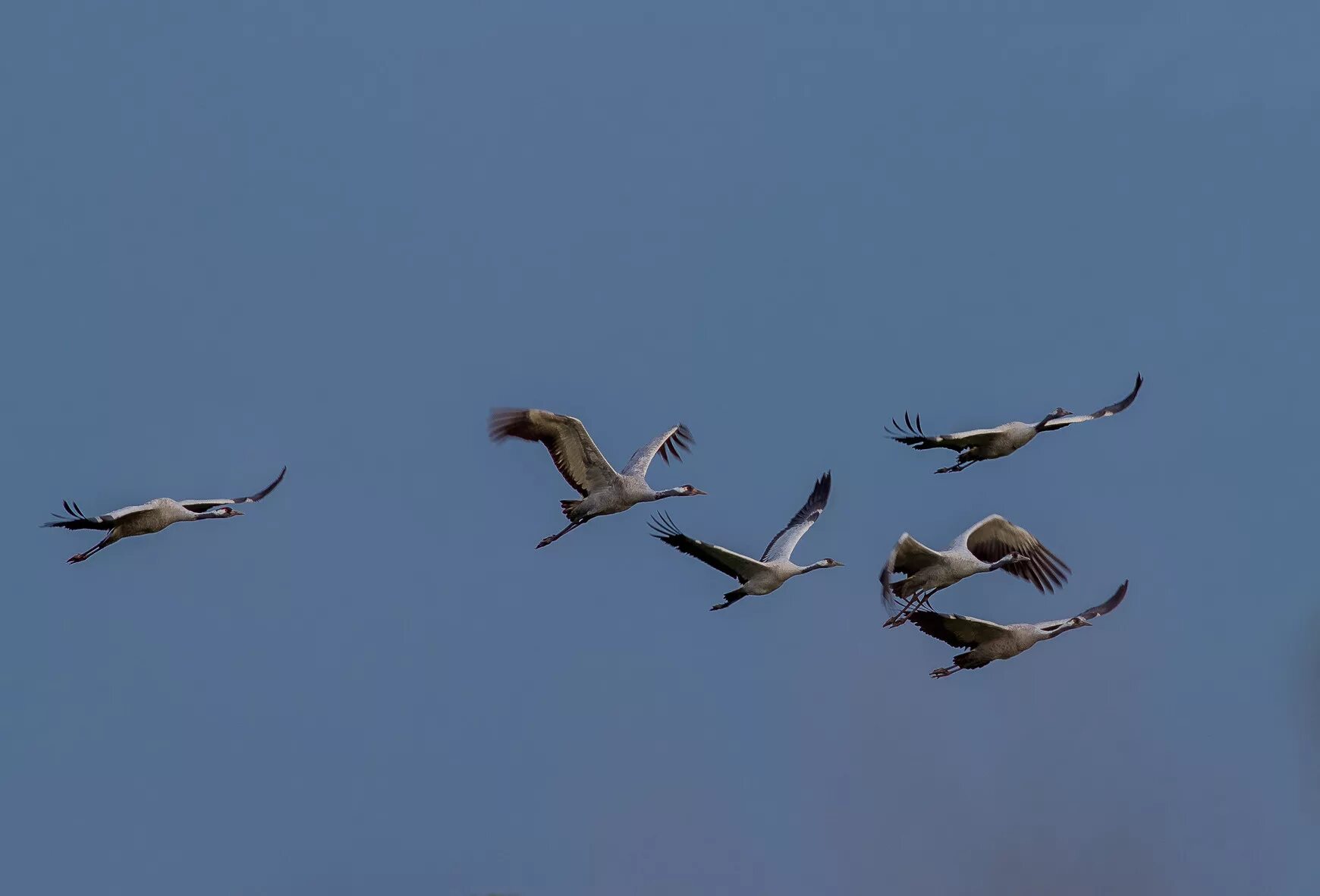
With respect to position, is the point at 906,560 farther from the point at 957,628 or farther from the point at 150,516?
the point at 150,516

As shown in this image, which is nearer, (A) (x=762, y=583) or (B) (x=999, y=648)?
(B) (x=999, y=648)

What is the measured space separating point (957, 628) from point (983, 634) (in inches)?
13.5

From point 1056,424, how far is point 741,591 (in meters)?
4.58

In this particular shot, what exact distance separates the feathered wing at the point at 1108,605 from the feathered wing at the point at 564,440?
20.0 ft

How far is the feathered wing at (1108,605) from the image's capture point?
71.4ft

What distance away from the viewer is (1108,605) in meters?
21.9

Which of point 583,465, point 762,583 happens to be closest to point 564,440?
point 583,465

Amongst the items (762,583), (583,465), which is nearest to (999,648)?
(762,583)

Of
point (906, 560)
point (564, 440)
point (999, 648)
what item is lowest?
point (999, 648)

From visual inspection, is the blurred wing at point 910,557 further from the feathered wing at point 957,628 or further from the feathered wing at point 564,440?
the feathered wing at point 564,440

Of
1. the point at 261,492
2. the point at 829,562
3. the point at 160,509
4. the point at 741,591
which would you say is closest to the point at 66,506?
the point at 160,509

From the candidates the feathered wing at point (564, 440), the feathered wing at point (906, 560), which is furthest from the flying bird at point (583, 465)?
the feathered wing at point (906, 560)

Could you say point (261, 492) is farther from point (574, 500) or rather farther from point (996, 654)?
point (996, 654)

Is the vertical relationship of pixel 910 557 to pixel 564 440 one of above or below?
below
